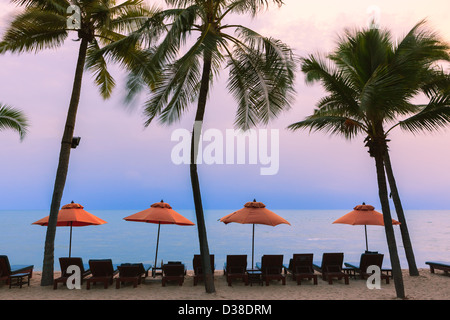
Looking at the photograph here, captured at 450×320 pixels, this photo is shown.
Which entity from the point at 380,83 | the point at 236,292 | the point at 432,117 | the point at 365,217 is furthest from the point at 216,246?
the point at 380,83

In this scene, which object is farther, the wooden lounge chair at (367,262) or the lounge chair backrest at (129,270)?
the wooden lounge chair at (367,262)

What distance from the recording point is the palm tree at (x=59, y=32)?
33.7 ft

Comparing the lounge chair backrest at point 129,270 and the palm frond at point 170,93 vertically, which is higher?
the palm frond at point 170,93

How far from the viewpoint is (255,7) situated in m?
10.4

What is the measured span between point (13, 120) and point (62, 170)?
432 cm

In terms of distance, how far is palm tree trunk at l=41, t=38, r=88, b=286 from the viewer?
32.5ft

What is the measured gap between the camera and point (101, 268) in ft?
31.2

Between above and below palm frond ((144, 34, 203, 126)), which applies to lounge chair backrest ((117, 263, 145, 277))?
below

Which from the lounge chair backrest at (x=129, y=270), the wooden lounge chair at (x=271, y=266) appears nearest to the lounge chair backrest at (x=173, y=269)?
the lounge chair backrest at (x=129, y=270)

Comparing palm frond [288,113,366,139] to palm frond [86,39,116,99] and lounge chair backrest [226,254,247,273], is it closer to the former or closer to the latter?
lounge chair backrest [226,254,247,273]

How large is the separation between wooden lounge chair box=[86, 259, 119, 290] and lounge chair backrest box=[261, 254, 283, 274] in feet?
14.1

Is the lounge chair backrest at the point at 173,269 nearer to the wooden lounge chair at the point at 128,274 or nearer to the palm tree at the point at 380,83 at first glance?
the wooden lounge chair at the point at 128,274

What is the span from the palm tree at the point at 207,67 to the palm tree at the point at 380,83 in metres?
1.04

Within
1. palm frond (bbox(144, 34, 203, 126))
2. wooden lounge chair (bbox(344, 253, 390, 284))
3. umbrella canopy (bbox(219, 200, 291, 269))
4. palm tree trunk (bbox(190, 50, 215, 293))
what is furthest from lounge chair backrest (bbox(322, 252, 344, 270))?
palm frond (bbox(144, 34, 203, 126))
